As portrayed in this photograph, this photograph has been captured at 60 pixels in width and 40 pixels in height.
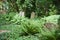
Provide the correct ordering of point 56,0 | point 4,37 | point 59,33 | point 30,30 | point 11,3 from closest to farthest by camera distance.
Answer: point 59,33, point 4,37, point 30,30, point 56,0, point 11,3

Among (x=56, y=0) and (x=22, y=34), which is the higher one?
(x=56, y=0)

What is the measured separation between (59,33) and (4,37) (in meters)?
2.64

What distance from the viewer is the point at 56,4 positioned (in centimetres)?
1608

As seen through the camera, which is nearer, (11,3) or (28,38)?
(28,38)

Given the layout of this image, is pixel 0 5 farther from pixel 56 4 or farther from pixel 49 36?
pixel 49 36

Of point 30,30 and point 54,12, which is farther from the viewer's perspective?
point 54,12

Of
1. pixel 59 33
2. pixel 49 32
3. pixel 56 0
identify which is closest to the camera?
pixel 59 33

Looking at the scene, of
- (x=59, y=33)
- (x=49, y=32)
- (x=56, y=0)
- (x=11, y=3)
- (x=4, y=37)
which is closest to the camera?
(x=59, y=33)

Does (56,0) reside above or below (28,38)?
above

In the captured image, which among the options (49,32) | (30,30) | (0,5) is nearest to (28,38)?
(30,30)

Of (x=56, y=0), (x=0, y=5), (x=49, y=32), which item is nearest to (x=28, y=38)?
(x=49, y=32)

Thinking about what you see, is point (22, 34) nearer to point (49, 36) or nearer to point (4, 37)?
point (4, 37)

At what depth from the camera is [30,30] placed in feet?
30.1

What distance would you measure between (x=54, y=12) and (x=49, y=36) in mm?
9277
